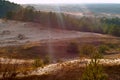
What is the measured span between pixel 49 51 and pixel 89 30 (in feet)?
201

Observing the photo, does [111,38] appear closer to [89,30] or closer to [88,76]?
[89,30]

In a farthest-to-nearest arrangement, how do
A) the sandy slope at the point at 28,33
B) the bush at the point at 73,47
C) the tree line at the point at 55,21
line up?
the tree line at the point at 55,21, the sandy slope at the point at 28,33, the bush at the point at 73,47

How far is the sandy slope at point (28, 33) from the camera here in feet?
433

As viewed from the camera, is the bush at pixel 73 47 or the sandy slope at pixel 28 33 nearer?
the bush at pixel 73 47

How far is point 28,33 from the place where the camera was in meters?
145

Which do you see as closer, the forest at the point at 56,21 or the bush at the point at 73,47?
the bush at the point at 73,47

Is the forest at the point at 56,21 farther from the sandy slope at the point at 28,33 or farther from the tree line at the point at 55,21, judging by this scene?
the sandy slope at the point at 28,33

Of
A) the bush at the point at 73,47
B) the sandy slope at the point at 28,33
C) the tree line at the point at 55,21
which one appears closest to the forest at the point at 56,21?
the tree line at the point at 55,21

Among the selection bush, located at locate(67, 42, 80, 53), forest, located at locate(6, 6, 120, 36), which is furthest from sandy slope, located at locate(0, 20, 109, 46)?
bush, located at locate(67, 42, 80, 53)

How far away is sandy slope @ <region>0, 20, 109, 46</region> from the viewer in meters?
132

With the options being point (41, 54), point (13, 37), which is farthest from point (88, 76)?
point (13, 37)

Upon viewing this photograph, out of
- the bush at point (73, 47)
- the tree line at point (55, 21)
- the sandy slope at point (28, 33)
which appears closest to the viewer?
the bush at point (73, 47)

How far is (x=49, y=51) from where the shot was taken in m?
113

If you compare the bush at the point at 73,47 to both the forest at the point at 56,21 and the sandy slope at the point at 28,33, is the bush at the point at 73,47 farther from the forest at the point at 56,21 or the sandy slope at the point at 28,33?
the forest at the point at 56,21
